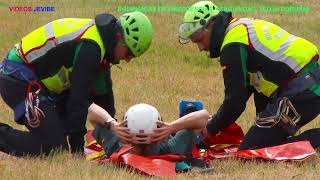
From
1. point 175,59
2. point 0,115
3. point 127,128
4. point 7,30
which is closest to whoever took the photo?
point 127,128

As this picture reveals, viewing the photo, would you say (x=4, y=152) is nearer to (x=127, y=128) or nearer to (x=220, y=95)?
(x=127, y=128)

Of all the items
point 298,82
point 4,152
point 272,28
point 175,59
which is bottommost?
point 175,59

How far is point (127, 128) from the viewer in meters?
6.45

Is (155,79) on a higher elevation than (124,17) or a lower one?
lower

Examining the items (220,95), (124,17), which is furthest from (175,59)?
(124,17)

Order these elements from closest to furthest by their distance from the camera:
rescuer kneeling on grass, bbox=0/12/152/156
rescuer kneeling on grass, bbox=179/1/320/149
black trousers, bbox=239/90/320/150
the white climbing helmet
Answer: the white climbing helmet, rescuer kneeling on grass, bbox=0/12/152/156, rescuer kneeling on grass, bbox=179/1/320/149, black trousers, bbox=239/90/320/150

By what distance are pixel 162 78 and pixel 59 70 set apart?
293 inches

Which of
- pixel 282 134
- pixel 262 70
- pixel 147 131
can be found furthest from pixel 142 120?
pixel 282 134

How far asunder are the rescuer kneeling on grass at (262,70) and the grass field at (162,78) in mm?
635

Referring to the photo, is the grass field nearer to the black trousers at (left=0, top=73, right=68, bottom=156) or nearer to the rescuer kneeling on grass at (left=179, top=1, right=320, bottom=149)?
the black trousers at (left=0, top=73, right=68, bottom=156)

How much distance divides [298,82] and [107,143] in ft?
7.11

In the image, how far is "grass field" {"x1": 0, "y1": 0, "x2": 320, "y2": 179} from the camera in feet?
20.0

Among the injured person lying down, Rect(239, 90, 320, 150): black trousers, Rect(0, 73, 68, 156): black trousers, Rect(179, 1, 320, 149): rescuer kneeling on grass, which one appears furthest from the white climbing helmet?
Rect(239, 90, 320, 150): black trousers

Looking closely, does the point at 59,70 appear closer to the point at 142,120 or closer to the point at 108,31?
the point at 108,31
